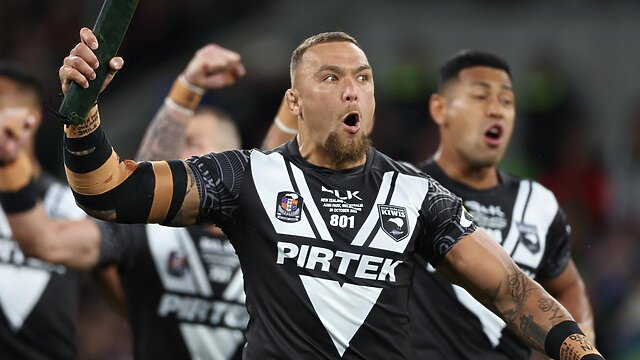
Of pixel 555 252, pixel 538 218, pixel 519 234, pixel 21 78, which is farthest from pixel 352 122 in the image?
pixel 21 78

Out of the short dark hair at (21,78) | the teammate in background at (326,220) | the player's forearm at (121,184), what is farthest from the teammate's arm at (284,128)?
the short dark hair at (21,78)

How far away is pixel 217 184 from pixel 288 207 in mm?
306

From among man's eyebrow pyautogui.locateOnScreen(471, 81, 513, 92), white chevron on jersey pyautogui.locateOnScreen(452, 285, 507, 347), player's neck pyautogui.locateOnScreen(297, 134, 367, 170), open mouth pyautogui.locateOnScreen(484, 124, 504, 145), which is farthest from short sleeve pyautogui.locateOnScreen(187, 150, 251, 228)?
man's eyebrow pyautogui.locateOnScreen(471, 81, 513, 92)

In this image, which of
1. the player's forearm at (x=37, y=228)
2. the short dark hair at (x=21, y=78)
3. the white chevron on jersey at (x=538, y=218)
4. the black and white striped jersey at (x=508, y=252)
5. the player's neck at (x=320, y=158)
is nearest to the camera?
the player's neck at (x=320, y=158)

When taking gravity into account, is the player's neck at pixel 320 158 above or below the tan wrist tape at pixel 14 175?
above

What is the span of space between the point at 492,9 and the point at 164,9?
426 centimetres

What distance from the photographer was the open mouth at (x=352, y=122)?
5.19 meters

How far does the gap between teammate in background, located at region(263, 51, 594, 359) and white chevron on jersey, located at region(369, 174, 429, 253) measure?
1.37 metres

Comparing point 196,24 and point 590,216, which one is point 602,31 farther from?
point 196,24

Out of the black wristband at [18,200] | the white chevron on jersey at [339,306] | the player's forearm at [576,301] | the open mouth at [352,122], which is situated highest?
the open mouth at [352,122]

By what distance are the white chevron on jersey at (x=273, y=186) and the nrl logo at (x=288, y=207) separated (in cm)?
1

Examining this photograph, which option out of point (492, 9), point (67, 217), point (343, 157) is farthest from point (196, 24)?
point (343, 157)

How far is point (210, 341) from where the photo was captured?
7.23m

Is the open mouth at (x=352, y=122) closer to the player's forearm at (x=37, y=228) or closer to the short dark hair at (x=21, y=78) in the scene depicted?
the player's forearm at (x=37, y=228)
